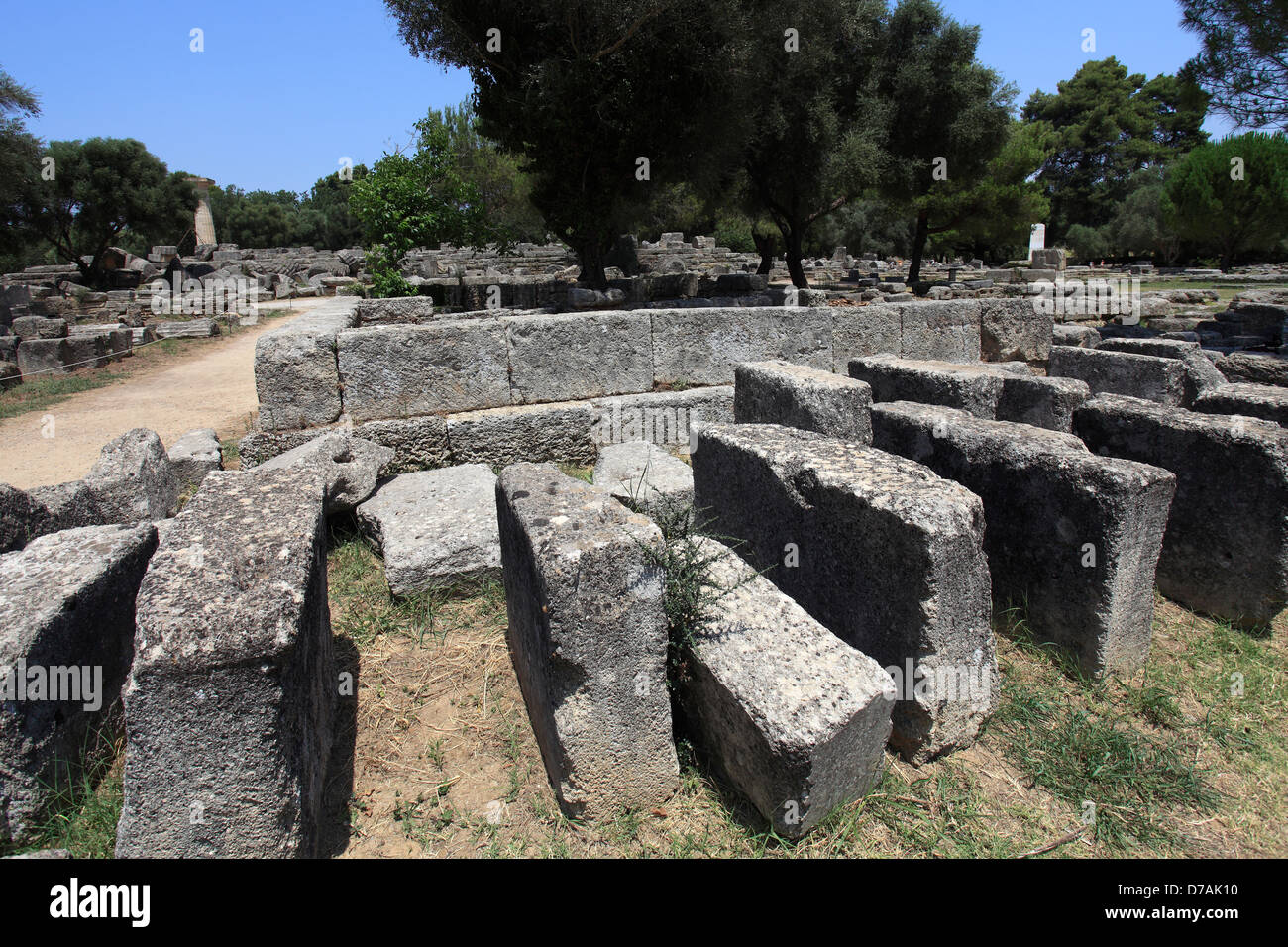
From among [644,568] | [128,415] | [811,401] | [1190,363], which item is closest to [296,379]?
[811,401]

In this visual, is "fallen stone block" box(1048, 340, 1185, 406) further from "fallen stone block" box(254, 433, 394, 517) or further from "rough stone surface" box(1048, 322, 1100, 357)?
"fallen stone block" box(254, 433, 394, 517)

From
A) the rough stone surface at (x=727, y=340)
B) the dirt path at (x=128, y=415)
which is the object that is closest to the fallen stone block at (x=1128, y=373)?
the rough stone surface at (x=727, y=340)

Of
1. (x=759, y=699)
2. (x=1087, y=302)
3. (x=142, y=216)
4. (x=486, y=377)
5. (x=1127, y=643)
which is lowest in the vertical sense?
(x=1127, y=643)

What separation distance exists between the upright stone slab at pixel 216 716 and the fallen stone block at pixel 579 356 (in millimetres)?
3780

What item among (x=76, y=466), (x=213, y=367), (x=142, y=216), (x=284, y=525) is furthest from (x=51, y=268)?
(x=284, y=525)

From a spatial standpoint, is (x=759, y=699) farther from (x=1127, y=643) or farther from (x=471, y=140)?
(x=471, y=140)

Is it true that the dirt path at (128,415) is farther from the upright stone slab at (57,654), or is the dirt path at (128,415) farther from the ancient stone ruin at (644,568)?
the upright stone slab at (57,654)

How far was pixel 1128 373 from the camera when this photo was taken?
5691mm

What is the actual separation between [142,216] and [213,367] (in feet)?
77.2

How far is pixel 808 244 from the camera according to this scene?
40781 mm

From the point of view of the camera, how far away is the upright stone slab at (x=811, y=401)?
4012mm

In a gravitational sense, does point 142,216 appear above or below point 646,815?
above

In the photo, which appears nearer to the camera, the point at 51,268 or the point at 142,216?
the point at 51,268

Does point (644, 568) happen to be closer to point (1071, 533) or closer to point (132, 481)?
point (1071, 533)
